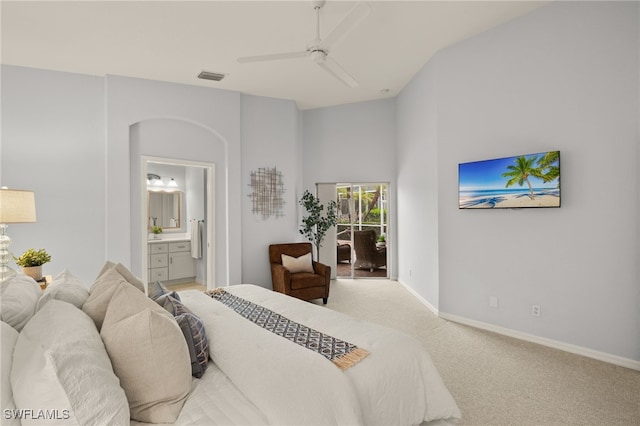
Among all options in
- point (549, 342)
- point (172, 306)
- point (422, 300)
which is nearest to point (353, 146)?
point (422, 300)

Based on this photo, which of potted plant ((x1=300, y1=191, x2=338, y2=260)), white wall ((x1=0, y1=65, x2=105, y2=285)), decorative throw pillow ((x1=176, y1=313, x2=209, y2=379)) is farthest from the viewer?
potted plant ((x1=300, y1=191, x2=338, y2=260))

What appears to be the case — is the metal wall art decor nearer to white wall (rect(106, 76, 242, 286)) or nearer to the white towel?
white wall (rect(106, 76, 242, 286))

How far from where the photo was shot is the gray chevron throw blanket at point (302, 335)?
170 cm

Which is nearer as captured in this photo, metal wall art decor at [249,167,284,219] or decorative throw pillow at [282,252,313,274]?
decorative throw pillow at [282,252,313,274]

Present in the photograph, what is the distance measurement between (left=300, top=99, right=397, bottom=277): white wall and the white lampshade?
4.36m

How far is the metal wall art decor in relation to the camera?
210 inches

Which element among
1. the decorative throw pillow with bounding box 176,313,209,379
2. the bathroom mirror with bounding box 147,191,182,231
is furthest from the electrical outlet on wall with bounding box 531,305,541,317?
the bathroom mirror with bounding box 147,191,182,231

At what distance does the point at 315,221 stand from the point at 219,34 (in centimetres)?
317

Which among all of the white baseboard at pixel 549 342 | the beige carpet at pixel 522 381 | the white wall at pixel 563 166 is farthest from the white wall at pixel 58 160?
the white baseboard at pixel 549 342

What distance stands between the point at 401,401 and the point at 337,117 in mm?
5491

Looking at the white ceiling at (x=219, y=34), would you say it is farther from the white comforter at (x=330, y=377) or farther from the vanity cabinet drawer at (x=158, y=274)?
the vanity cabinet drawer at (x=158, y=274)

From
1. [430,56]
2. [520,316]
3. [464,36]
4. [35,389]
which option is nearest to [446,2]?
[464,36]

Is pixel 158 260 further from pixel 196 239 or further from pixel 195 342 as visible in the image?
pixel 195 342

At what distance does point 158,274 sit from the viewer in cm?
555
